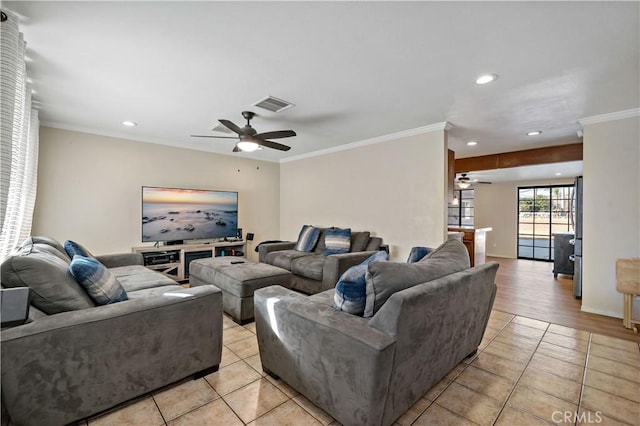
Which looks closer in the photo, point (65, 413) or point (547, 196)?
point (65, 413)

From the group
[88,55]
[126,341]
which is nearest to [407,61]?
[88,55]

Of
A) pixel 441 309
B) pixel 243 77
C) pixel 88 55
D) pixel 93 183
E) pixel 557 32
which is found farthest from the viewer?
pixel 93 183

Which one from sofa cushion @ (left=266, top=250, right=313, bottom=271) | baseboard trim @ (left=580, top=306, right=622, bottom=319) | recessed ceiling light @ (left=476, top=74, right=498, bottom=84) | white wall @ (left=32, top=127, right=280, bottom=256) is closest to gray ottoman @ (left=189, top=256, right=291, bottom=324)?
sofa cushion @ (left=266, top=250, right=313, bottom=271)

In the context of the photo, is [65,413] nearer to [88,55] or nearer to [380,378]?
[380,378]

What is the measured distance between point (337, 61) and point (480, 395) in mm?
2592

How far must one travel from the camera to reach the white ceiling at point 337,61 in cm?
169

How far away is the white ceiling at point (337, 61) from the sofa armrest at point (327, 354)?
1.78m

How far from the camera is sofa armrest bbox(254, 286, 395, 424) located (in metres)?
1.38

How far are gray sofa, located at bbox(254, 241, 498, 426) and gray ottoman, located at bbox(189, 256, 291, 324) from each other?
983 millimetres

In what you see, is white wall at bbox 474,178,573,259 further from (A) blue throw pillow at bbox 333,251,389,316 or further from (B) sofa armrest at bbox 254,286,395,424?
(B) sofa armrest at bbox 254,286,395,424

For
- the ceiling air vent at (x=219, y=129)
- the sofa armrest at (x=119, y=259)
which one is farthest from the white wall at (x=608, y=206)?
the sofa armrest at (x=119, y=259)

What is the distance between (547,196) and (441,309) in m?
8.17

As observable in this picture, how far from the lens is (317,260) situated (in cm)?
405

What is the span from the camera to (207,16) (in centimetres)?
173
